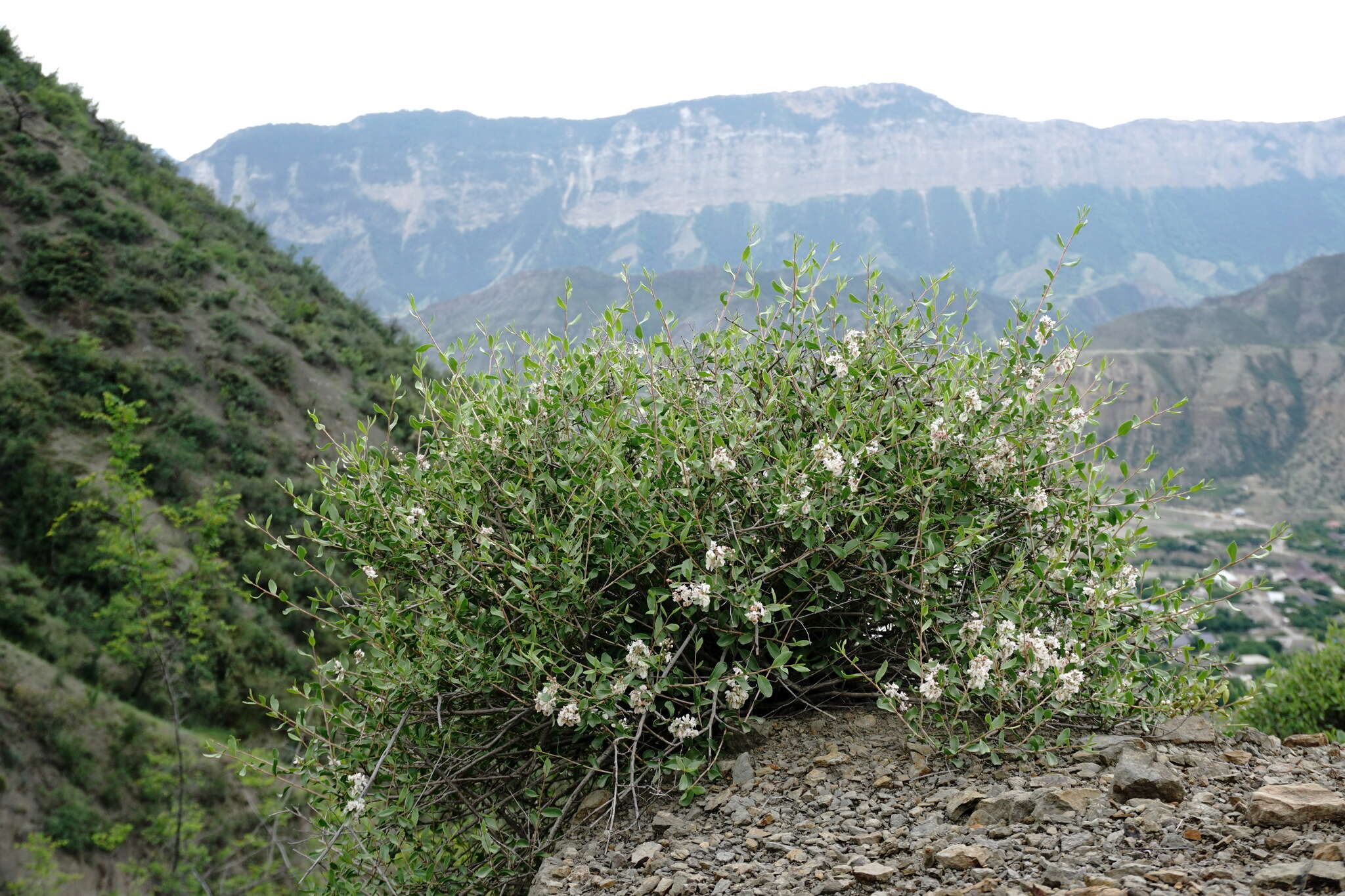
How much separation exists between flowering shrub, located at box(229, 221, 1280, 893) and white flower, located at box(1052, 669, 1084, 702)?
0.09ft

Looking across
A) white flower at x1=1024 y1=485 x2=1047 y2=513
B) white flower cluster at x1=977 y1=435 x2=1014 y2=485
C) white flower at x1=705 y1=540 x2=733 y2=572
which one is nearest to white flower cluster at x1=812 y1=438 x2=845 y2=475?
white flower at x1=705 y1=540 x2=733 y2=572

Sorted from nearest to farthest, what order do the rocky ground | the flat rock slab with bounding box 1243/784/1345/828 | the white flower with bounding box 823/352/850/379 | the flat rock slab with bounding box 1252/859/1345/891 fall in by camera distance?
the flat rock slab with bounding box 1252/859/1345/891 → the rocky ground → the flat rock slab with bounding box 1243/784/1345/828 → the white flower with bounding box 823/352/850/379

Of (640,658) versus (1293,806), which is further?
(640,658)

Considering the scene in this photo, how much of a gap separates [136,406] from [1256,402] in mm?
101357

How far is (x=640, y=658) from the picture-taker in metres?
2.84

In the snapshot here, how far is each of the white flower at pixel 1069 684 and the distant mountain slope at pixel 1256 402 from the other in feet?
257

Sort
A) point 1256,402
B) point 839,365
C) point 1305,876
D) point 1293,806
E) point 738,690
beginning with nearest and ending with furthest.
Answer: point 1305,876, point 1293,806, point 738,690, point 839,365, point 1256,402

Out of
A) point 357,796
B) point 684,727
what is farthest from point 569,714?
point 357,796

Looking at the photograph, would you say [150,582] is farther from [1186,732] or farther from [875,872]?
[1186,732]

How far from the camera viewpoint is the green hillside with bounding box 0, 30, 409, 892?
1394 cm

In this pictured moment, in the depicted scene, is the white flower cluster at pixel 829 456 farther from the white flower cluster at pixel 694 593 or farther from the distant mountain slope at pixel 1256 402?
the distant mountain slope at pixel 1256 402

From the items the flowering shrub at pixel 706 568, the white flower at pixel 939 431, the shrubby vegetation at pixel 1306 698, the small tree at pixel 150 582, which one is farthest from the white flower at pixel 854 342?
the small tree at pixel 150 582

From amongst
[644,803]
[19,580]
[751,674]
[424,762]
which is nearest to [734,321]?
[751,674]

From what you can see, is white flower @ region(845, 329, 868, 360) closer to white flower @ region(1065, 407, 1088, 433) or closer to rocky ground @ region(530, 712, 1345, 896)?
white flower @ region(1065, 407, 1088, 433)
